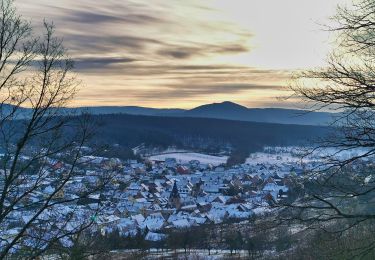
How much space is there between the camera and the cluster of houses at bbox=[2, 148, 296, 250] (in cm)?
688

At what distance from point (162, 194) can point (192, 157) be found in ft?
153

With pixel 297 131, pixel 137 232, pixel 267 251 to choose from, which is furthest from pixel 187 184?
pixel 297 131

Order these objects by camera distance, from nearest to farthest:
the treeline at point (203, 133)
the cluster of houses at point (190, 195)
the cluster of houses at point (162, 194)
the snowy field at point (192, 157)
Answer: the cluster of houses at point (162, 194), the cluster of houses at point (190, 195), the snowy field at point (192, 157), the treeline at point (203, 133)

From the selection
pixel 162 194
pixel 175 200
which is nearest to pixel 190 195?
pixel 162 194

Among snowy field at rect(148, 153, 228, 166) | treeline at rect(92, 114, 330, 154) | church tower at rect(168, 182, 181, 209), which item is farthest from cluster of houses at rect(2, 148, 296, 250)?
treeline at rect(92, 114, 330, 154)

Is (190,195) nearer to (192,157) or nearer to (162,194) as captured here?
(162,194)

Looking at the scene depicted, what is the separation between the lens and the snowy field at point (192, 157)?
106m

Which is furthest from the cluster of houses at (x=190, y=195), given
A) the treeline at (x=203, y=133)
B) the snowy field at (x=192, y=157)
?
the treeline at (x=203, y=133)

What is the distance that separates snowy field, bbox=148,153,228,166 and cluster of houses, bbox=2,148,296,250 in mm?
4107

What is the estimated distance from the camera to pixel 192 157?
112625 millimetres

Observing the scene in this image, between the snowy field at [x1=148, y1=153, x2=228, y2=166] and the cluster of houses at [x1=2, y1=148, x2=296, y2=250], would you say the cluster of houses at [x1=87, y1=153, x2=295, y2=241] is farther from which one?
the snowy field at [x1=148, y1=153, x2=228, y2=166]

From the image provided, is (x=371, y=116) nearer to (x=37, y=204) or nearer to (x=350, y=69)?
(x=350, y=69)

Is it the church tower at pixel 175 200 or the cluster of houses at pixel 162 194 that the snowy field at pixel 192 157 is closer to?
the cluster of houses at pixel 162 194

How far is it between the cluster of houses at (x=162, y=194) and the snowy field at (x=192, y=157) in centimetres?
411
